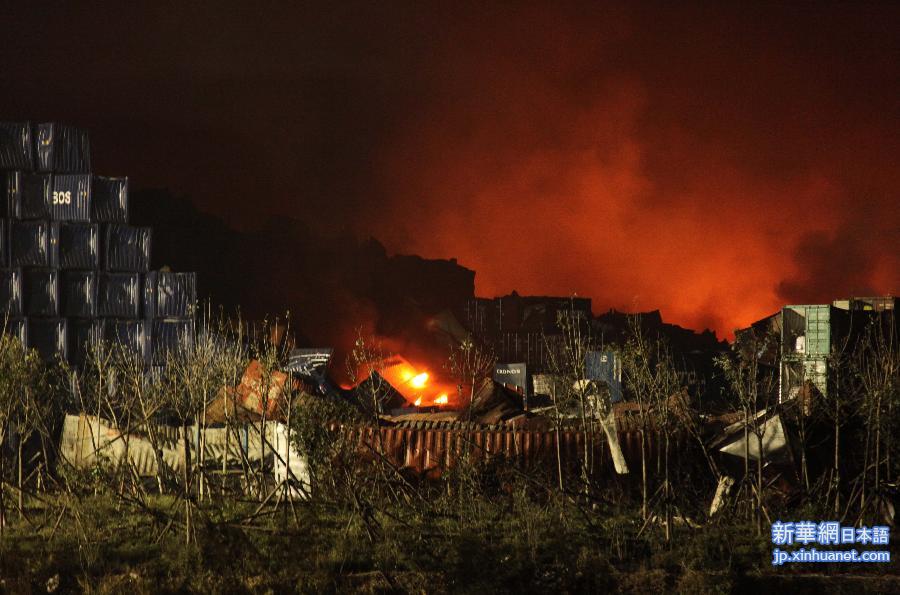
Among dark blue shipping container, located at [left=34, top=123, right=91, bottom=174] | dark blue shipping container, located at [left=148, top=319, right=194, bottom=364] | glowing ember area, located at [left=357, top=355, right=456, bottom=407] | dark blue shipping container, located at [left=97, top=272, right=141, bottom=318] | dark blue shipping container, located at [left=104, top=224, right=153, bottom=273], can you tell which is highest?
dark blue shipping container, located at [left=34, top=123, right=91, bottom=174]

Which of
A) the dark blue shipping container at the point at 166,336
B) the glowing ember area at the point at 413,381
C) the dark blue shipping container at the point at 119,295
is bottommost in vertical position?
the glowing ember area at the point at 413,381

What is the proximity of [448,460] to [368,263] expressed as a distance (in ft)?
127

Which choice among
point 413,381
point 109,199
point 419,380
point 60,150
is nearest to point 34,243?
point 109,199

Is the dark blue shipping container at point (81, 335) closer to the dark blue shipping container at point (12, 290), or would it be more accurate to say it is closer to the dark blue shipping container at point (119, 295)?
the dark blue shipping container at point (119, 295)

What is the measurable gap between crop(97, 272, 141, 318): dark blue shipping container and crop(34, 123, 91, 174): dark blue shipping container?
4.42m

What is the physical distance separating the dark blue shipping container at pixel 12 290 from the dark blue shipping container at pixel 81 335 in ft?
6.38

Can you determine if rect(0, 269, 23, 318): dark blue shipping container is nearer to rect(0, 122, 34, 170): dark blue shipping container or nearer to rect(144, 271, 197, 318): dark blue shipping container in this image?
rect(0, 122, 34, 170): dark blue shipping container

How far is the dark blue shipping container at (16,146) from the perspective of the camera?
30750mm

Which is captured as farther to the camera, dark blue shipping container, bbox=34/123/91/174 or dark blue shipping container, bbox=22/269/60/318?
dark blue shipping container, bbox=34/123/91/174

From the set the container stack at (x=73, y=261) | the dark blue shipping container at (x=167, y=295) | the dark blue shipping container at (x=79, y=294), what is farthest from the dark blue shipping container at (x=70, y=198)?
the dark blue shipping container at (x=167, y=295)

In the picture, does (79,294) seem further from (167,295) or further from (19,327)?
(167,295)

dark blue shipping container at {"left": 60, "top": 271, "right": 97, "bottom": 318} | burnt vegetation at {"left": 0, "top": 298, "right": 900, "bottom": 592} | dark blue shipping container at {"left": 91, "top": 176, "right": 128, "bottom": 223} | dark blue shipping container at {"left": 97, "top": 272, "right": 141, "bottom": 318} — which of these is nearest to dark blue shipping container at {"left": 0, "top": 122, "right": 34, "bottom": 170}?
dark blue shipping container at {"left": 91, "top": 176, "right": 128, "bottom": 223}

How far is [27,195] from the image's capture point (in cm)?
3075

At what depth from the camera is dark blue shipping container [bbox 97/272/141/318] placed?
31.4 m
